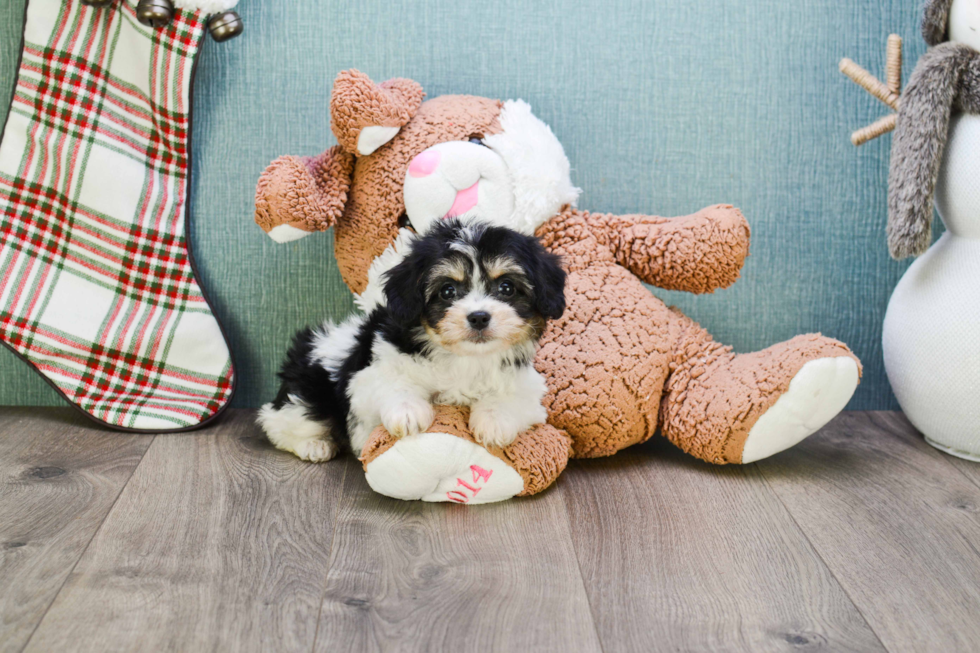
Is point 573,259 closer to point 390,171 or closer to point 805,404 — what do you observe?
point 390,171

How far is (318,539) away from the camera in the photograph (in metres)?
1.49

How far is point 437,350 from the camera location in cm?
161

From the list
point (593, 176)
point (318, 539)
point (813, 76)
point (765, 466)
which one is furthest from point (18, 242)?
point (813, 76)

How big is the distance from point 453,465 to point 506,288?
0.34 meters

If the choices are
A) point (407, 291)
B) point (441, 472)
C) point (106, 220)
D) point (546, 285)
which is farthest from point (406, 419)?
point (106, 220)

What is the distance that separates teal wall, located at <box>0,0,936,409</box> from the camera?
2.03 m

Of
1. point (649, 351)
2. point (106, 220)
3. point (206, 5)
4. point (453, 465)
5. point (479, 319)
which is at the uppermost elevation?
point (206, 5)

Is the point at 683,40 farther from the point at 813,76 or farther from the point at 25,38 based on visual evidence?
the point at 25,38

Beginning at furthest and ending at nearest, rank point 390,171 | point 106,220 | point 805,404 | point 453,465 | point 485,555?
1. point 106,220
2. point 390,171
3. point 805,404
4. point 453,465
5. point 485,555

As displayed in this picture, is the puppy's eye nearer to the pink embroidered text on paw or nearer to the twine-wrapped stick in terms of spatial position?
the pink embroidered text on paw

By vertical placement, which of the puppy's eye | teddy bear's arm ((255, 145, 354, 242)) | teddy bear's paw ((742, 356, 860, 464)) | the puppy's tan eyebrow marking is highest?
teddy bear's arm ((255, 145, 354, 242))

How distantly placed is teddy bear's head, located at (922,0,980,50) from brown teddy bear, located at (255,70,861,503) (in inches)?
23.3

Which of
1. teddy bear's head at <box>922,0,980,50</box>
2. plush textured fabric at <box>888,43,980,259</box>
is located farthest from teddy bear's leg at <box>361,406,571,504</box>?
teddy bear's head at <box>922,0,980,50</box>

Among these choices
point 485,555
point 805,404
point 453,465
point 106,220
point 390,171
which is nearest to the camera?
point 485,555
